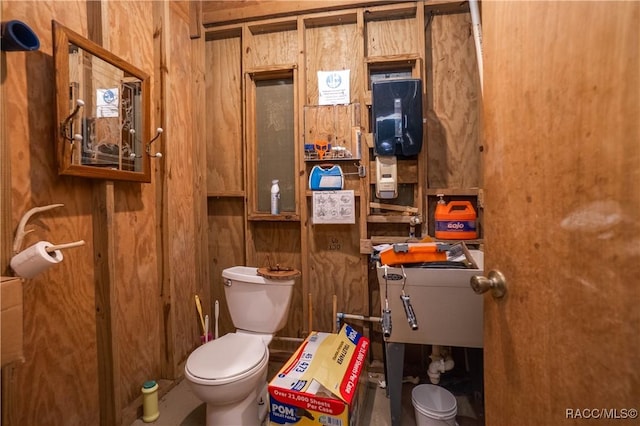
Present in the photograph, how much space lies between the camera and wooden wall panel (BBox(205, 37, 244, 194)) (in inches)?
83.4

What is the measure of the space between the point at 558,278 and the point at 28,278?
5.21 feet

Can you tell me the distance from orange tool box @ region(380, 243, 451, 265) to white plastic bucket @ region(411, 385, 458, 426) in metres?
0.68

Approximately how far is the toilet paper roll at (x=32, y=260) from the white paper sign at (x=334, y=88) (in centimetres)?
162

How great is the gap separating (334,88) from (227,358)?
1736 mm

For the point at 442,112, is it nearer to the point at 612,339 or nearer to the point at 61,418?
the point at 612,339

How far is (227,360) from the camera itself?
1.38m

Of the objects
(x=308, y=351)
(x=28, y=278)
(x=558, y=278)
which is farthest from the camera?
(x=308, y=351)

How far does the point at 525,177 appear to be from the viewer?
0.64 m

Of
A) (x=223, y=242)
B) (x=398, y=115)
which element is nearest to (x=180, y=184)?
(x=223, y=242)

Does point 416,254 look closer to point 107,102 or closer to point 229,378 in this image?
point 229,378

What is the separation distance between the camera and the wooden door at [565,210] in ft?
1.52

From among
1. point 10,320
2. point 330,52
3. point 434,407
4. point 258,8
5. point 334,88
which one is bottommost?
point 434,407

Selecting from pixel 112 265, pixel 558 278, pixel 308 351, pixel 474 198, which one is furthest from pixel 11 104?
pixel 474 198

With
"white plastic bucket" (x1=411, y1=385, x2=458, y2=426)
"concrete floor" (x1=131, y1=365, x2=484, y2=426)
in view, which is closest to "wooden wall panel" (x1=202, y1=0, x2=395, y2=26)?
"white plastic bucket" (x1=411, y1=385, x2=458, y2=426)
